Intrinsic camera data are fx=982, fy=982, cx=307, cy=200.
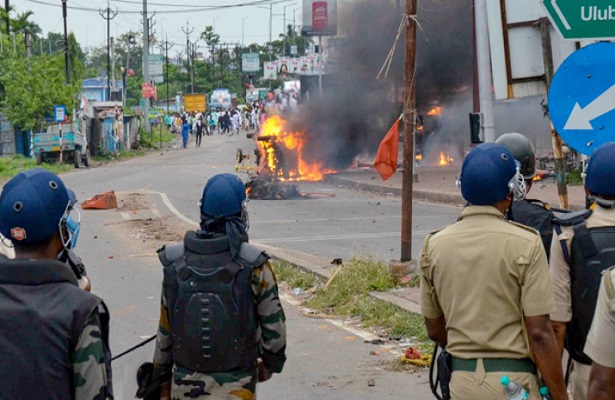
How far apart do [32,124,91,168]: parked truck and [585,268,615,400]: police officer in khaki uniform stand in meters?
36.6

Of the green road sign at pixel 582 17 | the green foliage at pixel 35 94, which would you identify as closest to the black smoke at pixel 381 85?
the green foliage at pixel 35 94

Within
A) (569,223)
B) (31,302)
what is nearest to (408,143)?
(569,223)

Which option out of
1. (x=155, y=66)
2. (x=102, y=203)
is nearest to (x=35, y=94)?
(x=102, y=203)

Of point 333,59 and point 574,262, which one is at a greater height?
point 333,59

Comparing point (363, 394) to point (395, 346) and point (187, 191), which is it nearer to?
point (395, 346)

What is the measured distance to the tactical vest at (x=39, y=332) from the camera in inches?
109

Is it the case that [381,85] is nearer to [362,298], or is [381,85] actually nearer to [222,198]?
[362,298]

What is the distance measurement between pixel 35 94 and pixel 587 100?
3923 centimetres

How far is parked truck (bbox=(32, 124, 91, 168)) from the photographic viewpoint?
38031 millimetres

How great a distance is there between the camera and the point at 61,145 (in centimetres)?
3825

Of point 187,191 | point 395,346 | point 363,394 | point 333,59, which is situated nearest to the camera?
point 363,394

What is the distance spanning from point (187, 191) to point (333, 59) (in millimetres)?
11830

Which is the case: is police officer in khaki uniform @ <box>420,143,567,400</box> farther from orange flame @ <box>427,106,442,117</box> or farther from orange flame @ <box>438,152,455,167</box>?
orange flame @ <box>427,106,442,117</box>

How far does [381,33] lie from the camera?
1329 inches
